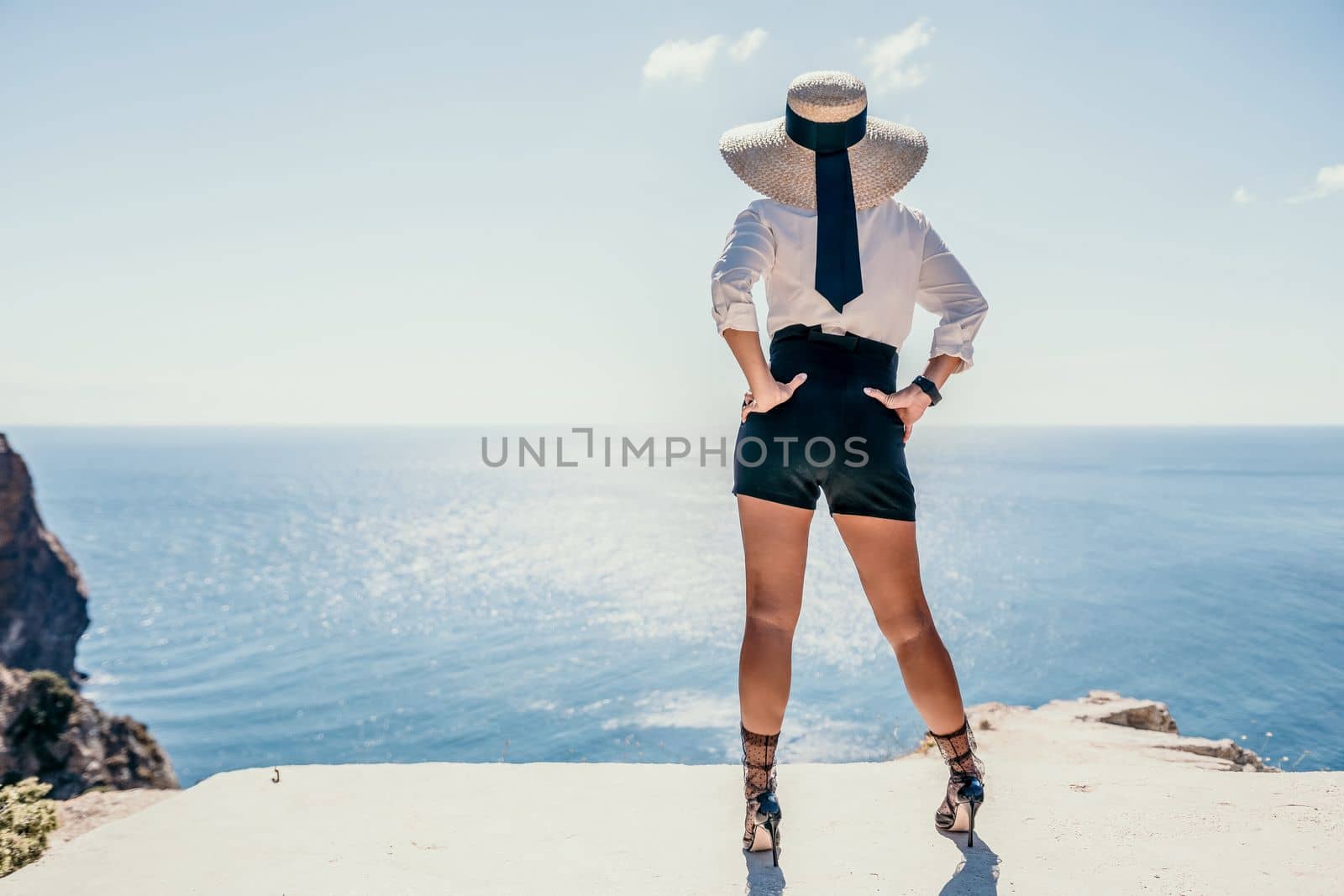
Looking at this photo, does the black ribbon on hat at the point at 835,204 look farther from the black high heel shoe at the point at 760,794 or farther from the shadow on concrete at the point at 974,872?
the shadow on concrete at the point at 974,872

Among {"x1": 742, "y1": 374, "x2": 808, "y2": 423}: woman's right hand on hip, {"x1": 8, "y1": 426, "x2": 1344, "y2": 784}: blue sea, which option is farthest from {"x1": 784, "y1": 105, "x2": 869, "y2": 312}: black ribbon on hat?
{"x1": 8, "y1": 426, "x2": 1344, "y2": 784}: blue sea

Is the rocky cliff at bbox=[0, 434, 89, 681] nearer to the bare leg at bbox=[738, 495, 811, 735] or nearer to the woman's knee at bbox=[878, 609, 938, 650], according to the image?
the bare leg at bbox=[738, 495, 811, 735]

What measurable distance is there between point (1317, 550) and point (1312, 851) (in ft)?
249

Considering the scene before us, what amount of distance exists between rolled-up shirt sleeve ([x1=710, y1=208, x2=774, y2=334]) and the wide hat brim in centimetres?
19

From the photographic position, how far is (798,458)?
8.02 feet

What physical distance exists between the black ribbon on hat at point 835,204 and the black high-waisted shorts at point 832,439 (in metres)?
0.16

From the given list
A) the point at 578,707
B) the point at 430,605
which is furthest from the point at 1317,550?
the point at 430,605

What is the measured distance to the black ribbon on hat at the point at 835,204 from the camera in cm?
238

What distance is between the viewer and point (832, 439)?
243 centimetres

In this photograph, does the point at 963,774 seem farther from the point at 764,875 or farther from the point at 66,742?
the point at 66,742

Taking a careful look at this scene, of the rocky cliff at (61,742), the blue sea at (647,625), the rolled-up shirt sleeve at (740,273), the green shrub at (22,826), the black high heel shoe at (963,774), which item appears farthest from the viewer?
the blue sea at (647,625)

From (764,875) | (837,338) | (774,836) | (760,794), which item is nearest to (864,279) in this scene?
(837,338)

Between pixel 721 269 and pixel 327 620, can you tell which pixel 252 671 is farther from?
pixel 721 269

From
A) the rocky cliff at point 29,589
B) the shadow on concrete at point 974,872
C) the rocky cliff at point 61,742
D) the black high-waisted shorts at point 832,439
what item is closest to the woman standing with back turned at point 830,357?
the black high-waisted shorts at point 832,439
